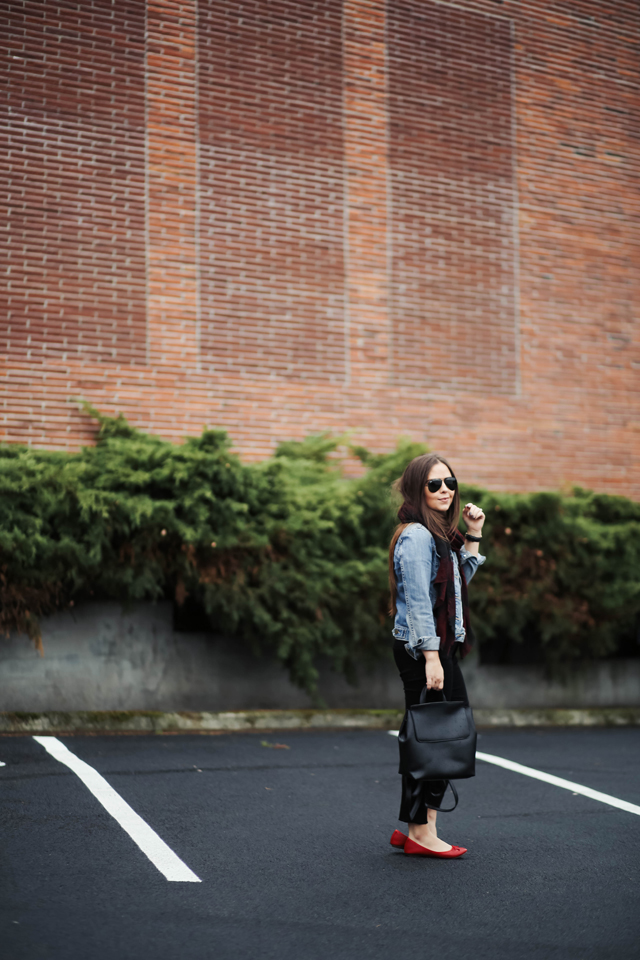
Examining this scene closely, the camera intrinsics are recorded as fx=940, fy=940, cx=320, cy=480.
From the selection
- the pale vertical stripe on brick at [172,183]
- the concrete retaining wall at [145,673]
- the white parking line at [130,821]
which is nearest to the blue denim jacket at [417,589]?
the white parking line at [130,821]

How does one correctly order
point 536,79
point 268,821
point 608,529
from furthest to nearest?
point 536,79 → point 608,529 → point 268,821

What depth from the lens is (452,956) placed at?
3.34 metres

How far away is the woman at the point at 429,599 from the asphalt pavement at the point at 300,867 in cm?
30

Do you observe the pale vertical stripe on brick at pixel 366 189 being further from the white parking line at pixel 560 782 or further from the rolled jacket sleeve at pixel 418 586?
the rolled jacket sleeve at pixel 418 586

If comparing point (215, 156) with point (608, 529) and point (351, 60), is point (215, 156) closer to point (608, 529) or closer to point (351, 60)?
point (351, 60)

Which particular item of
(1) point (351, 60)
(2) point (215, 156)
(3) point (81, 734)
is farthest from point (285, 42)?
(3) point (81, 734)

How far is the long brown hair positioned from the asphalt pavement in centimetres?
130

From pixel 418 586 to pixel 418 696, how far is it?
1.75ft

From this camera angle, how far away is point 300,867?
4.39 metres

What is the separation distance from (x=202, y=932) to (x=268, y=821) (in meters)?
1.81

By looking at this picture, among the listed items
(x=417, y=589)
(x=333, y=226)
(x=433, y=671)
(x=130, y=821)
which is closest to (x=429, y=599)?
(x=417, y=589)

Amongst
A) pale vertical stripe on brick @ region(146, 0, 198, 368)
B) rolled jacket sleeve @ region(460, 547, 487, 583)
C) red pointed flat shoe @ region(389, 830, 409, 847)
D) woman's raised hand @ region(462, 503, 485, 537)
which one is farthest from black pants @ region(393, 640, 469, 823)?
pale vertical stripe on brick @ region(146, 0, 198, 368)

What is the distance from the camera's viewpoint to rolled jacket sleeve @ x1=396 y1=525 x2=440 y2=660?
170 inches

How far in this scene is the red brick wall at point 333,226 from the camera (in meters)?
10.1
